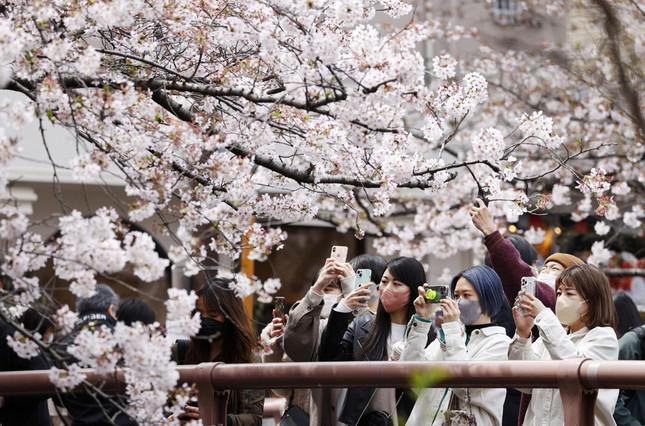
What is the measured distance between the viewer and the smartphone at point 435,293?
5.56 m

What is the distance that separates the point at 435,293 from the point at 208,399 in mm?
1179

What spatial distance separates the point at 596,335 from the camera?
5.61m

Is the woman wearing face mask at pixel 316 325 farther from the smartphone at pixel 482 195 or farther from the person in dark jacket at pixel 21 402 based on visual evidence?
the person in dark jacket at pixel 21 402

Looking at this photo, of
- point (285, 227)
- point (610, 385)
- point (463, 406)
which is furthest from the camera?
point (285, 227)

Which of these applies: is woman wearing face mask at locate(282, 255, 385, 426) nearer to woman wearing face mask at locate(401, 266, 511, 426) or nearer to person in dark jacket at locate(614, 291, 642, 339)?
woman wearing face mask at locate(401, 266, 511, 426)

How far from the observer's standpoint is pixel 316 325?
6.05m

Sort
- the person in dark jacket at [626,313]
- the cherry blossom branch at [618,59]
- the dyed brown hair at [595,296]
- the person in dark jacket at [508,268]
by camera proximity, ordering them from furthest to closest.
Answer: the person in dark jacket at [626,313]
the person in dark jacket at [508,268]
the dyed brown hair at [595,296]
the cherry blossom branch at [618,59]

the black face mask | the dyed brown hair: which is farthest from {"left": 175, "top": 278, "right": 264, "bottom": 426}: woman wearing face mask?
the dyed brown hair

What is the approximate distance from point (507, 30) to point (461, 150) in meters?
2.45

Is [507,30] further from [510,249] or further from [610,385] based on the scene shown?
[610,385]

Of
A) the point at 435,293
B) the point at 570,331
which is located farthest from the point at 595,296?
the point at 435,293

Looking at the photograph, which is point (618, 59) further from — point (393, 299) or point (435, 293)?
point (393, 299)

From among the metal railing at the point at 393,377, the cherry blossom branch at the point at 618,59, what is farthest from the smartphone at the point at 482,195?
the cherry blossom branch at the point at 618,59

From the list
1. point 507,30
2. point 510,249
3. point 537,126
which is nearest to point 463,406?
point 510,249
